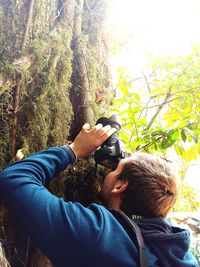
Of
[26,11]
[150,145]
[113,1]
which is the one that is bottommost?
[150,145]

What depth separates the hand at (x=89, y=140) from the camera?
1332 mm

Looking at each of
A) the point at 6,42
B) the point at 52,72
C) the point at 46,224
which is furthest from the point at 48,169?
the point at 6,42

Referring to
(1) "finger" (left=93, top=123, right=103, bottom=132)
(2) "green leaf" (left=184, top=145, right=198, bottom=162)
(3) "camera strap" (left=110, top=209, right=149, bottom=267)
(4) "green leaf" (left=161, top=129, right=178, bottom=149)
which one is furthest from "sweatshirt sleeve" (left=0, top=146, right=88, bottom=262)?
(2) "green leaf" (left=184, top=145, right=198, bottom=162)

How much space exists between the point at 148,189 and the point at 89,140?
1.28ft

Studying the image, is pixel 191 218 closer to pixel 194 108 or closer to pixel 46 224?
pixel 194 108

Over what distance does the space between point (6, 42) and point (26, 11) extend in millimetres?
240

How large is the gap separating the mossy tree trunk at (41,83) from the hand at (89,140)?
6.8 inches

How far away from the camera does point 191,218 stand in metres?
2.87

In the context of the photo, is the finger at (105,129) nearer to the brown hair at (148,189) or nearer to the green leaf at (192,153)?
the brown hair at (148,189)

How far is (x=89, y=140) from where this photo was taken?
1354mm

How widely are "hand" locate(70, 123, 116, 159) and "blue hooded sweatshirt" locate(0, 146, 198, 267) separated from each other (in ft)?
1.08

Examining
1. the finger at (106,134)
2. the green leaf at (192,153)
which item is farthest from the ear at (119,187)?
the green leaf at (192,153)

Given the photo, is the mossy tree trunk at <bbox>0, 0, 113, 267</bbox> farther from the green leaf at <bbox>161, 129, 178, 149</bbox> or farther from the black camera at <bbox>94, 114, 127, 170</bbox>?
the green leaf at <bbox>161, 129, 178, 149</bbox>

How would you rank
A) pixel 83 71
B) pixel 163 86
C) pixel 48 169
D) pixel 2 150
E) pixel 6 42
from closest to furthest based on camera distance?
1. pixel 48 169
2. pixel 2 150
3. pixel 6 42
4. pixel 83 71
5. pixel 163 86
